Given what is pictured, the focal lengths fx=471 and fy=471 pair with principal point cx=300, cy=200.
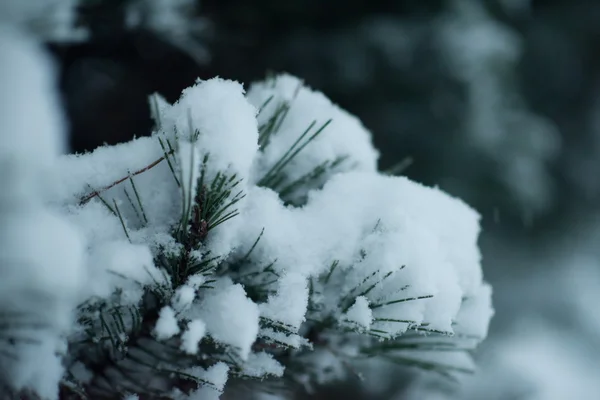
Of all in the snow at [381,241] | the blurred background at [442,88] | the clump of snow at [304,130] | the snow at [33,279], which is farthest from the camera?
the blurred background at [442,88]

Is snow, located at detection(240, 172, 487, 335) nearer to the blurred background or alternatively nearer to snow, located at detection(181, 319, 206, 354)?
snow, located at detection(181, 319, 206, 354)

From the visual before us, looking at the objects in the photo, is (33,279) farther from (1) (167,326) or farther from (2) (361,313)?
(2) (361,313)

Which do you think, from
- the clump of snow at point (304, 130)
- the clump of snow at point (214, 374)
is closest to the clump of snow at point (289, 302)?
the clump of snow at point (214, 374)

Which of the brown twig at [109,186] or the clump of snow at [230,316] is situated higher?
the brown twig at [109,186]

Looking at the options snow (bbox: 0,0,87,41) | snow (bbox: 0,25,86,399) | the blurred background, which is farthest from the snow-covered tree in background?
the blurred background

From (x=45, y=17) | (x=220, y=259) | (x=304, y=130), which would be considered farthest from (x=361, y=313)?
(x=45, y=17)

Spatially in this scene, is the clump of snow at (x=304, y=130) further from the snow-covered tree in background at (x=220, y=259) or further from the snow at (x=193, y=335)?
the snow at (x=193, y=335)

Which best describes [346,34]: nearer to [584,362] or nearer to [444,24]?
[444,24]

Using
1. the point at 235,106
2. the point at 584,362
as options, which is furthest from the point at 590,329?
the point at 235,106
